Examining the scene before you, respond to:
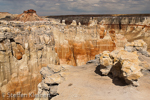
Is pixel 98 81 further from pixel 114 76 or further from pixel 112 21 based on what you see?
pixel 112 21

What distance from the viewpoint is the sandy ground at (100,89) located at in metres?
5.19

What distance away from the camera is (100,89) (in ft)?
19.3

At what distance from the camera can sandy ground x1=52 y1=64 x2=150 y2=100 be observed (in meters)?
5.19

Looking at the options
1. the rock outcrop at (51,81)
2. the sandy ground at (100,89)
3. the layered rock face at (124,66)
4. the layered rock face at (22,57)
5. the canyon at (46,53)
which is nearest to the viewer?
the sandy ground at (100,89)

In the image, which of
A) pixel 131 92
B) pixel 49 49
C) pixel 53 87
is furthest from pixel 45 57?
pixel 131 92

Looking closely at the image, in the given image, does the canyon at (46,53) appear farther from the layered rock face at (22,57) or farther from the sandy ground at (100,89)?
the sandy ground at (100,89)

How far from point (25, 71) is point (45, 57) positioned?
6.86 feet

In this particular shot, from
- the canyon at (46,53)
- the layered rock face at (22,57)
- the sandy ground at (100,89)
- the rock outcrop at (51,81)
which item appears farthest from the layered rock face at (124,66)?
the layered rock face at (22,57)

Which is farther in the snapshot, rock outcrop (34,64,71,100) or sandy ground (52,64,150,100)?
rock outcrop (34,64,71,100)

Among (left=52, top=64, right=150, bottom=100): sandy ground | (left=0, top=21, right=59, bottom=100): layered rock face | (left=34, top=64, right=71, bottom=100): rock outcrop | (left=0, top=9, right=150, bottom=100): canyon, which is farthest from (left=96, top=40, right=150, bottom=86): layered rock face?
(left=0, top=21, right=59, bottom=100): layered rock face

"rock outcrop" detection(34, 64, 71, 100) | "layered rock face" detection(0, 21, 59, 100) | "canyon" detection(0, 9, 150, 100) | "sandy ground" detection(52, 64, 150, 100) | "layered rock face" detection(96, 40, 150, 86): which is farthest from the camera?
"layered rock face" detection(0, 21, 59, 100)

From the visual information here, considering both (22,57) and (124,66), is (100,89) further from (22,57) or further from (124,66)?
(22,57)

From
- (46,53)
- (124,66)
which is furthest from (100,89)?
(46,53)

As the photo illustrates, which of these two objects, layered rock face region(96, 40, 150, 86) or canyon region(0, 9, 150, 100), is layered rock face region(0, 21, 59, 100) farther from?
layered rock face region(96, 40, 150, 86)
